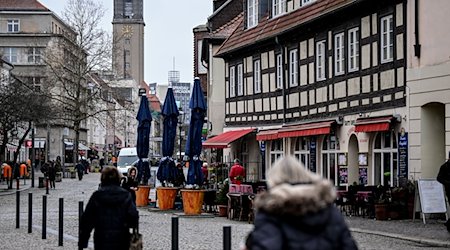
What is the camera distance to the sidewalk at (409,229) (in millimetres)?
19328

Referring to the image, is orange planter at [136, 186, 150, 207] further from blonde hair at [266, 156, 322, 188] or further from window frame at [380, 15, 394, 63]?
blonde hair at [266, 156, 322, 188]

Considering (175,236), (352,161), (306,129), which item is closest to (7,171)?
(306,129)

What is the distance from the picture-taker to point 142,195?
3322 cm

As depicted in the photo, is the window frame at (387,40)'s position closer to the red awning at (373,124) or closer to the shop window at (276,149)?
the red awning at (373,124)

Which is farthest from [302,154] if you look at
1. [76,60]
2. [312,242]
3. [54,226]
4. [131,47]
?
[131,47]

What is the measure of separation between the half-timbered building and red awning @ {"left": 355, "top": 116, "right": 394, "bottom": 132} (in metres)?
0.03

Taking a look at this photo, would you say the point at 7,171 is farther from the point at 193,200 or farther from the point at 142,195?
the point at 193,200

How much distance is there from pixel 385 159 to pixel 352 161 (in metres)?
2.85

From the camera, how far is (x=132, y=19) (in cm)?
16912

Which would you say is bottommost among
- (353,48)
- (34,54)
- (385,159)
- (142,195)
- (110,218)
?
(142,195)

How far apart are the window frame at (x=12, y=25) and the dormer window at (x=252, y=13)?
6301 centimetres

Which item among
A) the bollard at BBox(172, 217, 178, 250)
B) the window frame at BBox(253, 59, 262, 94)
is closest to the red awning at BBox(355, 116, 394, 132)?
the window frame at BBox(253, 59, 262, 94)

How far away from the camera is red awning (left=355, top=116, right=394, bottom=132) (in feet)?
89.4

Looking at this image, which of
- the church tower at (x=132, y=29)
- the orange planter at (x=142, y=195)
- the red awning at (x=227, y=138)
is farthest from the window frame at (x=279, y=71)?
the church tower at (x=132, y=29)
